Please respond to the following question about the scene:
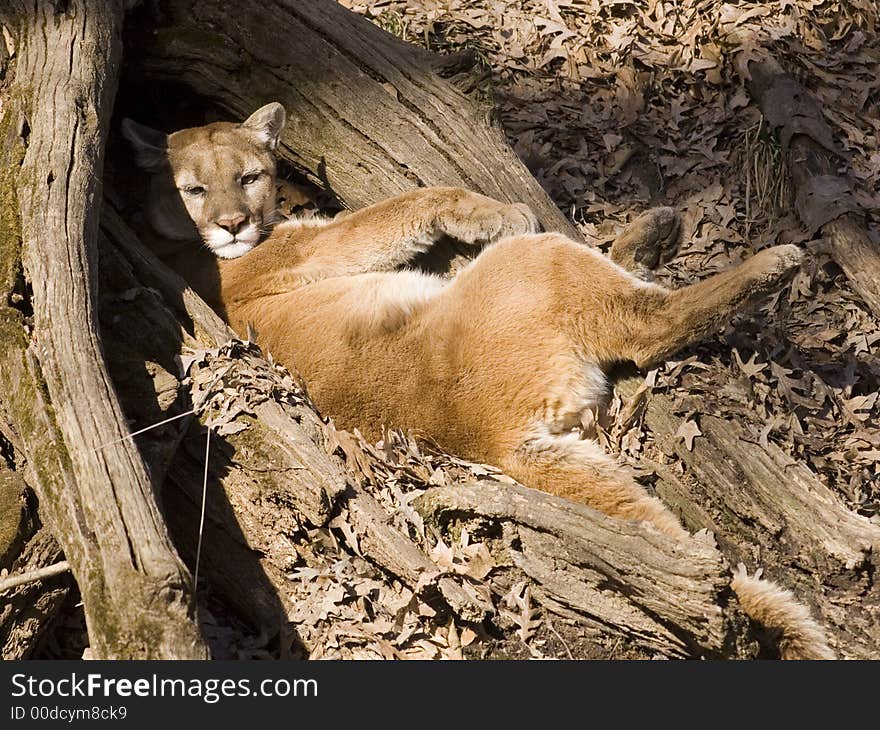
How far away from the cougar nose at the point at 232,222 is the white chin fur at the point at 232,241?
0.02 meters

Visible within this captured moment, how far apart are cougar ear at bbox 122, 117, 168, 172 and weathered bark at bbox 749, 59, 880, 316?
442 centimetres

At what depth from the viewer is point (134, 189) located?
635 centimetres

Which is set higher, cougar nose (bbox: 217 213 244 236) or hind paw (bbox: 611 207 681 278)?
hind paw (bbox: 611 207 681 278)

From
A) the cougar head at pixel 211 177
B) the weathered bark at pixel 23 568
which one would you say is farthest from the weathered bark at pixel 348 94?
the weathered bark at pixel 23 568

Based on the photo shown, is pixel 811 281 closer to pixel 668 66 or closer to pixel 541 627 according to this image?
pixel 668 66

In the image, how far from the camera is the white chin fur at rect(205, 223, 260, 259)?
6.11 m

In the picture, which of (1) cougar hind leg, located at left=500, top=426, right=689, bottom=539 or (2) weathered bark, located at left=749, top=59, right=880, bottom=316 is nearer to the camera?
(1) cougar hind leg, located at left=500, top=426, right=689, bottom=539

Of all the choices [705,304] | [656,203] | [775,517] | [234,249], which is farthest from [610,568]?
[656,203]

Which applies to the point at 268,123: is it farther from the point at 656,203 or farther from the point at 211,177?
the point at 656,203

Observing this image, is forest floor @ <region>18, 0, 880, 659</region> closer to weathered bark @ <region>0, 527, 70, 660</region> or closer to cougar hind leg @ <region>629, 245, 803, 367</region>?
weathered bark @ <region>0, 527, 70, 660</region>

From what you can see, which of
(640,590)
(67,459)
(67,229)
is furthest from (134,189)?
(640,590)

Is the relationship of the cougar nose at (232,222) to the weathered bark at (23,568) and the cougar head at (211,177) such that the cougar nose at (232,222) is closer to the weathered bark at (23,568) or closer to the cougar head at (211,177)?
the cougar head at (211,177)

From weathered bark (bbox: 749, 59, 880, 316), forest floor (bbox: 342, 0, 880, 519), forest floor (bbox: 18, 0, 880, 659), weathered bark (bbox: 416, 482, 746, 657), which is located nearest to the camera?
weathered bark (bbox: 416, 482, 746, 657)

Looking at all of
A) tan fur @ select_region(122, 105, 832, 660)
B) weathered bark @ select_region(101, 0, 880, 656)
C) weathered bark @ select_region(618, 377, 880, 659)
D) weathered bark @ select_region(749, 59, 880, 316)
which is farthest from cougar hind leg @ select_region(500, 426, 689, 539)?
weathered bark @ select_region(749, 59, 880, 316)
